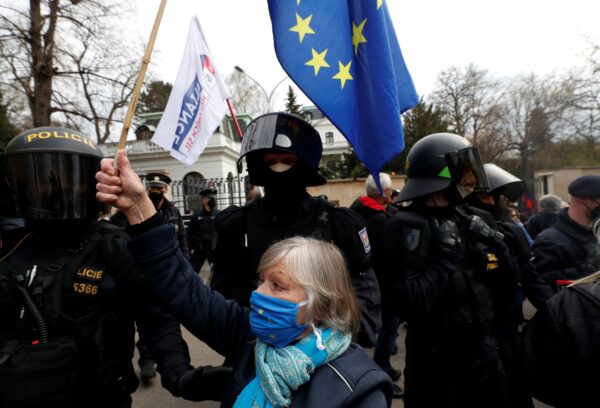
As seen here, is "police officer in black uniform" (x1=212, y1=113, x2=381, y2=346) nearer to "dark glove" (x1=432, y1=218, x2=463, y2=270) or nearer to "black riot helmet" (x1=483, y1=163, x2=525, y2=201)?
"dark glove" (x1=432, y1=218, x2=463, y2=270)

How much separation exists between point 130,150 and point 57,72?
1456 centimetres

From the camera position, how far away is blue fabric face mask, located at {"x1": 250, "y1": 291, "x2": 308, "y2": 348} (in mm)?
1241

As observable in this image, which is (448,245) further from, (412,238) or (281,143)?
(281,143)

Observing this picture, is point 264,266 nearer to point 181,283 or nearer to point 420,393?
point 181,283

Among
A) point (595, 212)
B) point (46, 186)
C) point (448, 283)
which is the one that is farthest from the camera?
point (595, 212)

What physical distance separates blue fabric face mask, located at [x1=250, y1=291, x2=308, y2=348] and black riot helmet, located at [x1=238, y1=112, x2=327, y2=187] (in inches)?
35.2

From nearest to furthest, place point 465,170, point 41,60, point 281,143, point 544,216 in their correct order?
1. point 281,143
2. point 465,170
3. point 544,216
4. point 41,60

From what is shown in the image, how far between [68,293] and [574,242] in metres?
3.81

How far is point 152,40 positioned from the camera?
4.13 feet

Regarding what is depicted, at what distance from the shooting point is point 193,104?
3.54 metres

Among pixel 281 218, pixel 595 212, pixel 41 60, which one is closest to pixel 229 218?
pixel 281 218

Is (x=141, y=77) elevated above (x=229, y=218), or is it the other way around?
(x=141, y=77)

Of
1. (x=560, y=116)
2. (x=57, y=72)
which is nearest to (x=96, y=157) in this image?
(x=57, y=72)

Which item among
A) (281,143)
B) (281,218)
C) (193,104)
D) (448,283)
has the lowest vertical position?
(448,283)
